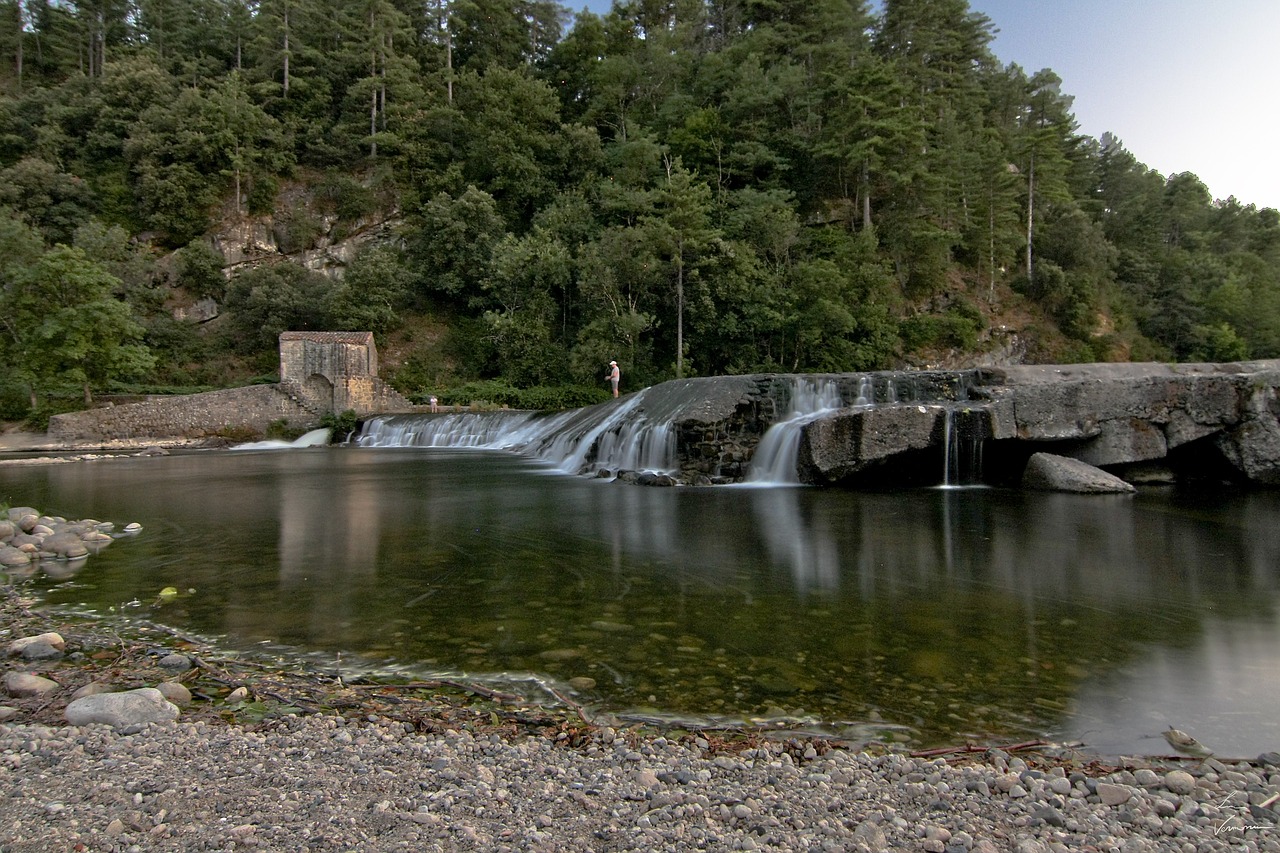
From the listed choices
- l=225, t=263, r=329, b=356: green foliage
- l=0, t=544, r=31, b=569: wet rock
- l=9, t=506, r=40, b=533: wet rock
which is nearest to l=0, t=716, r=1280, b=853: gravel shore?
l=0, t=544, r=31, b=569: wet rock

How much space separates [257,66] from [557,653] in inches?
2038

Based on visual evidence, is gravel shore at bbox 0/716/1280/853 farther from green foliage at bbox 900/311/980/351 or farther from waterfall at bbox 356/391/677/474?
green foliage at bbox 900/311/980/351

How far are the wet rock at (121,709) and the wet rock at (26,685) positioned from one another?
364mm

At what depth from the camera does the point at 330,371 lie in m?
29.3

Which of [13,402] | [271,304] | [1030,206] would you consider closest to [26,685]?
[13,402]

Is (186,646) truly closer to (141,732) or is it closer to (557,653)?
(141,732)

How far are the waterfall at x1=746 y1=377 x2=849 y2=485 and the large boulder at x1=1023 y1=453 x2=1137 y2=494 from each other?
12.4ft

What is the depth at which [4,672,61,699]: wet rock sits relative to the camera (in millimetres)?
3506

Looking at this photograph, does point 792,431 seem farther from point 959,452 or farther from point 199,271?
point 199,271

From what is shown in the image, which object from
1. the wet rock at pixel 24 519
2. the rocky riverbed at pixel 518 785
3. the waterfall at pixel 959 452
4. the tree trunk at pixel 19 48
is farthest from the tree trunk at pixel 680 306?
the tree trunk at pixel 19 48

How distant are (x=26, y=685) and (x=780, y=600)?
15.3 feet

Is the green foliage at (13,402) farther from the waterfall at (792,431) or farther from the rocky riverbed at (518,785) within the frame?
the rocky riverbed at (518,785)

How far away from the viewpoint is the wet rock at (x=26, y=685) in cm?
351

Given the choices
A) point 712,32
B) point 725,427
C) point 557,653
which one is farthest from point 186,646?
point 712,32
